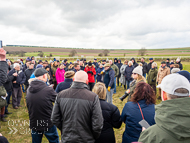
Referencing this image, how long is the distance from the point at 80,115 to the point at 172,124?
142cm

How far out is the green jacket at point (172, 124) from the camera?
105cm

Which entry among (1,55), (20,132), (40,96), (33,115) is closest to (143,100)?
(40,96)

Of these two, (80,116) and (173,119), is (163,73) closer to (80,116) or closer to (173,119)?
(80,116)

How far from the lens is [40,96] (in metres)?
2.66

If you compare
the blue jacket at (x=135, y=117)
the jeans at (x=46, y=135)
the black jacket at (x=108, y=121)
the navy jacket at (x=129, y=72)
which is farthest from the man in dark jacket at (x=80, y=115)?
the navy jacket at (x=129, y=72)

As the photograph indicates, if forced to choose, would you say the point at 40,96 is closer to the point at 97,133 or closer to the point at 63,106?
the point at 63,106

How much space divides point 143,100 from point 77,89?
1.27 metres

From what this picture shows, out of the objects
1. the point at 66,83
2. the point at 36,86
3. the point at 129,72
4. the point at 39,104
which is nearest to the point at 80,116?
the point at 39,104

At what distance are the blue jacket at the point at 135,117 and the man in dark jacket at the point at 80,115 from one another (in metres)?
0.53

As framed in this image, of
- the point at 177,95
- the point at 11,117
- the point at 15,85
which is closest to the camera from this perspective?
the point at 177,95

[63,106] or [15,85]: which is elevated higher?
[63,106]

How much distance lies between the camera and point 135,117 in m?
2.06

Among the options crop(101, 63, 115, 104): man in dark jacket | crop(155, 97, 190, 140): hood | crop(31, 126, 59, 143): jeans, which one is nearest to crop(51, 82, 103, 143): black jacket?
crop(31, 126, 59, 143): jeans

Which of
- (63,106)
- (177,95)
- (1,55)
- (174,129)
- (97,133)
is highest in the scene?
(1,55)
